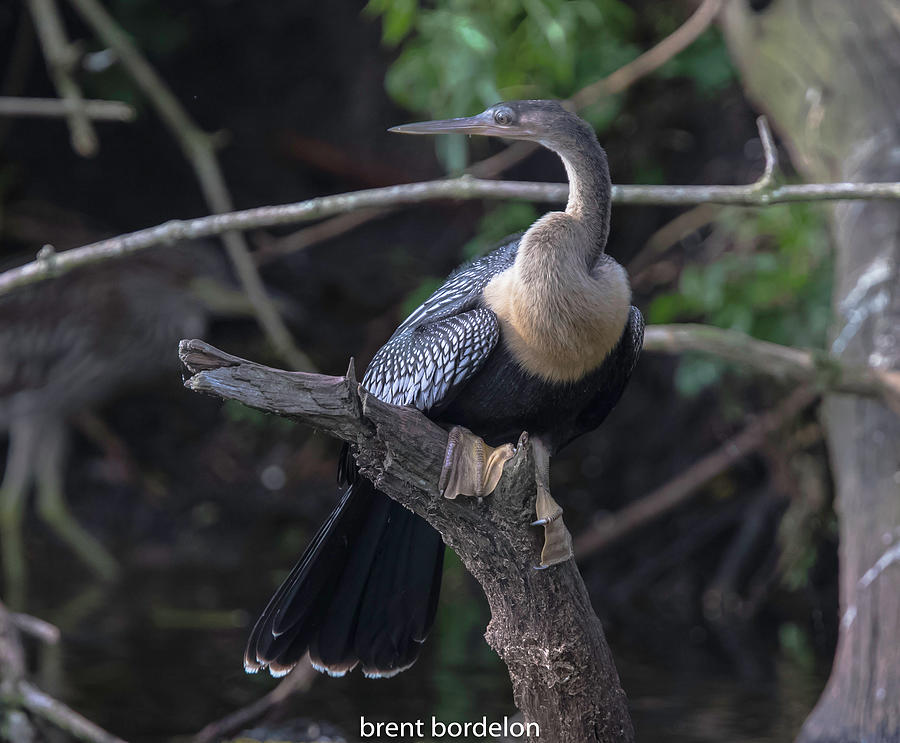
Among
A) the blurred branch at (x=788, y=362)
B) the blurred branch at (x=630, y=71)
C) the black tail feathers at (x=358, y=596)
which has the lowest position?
the black tail feathers at (x=358, y=596)

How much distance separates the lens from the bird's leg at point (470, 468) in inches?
86.4

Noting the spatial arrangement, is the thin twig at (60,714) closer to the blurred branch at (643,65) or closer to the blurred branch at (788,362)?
the blurred branch at (788,362)

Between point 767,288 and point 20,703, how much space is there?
321 centimetres

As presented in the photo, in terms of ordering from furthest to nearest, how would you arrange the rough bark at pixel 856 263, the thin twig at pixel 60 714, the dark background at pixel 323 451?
the dark background at pixel 323 451 → the rough bark at pixel 856 263 → the thin twig at pixel 60 714

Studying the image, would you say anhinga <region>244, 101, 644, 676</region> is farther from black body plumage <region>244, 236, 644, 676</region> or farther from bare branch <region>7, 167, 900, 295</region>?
bare branch <region>7, 167, 900, 295</region>

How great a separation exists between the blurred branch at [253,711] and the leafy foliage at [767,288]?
2.36 m

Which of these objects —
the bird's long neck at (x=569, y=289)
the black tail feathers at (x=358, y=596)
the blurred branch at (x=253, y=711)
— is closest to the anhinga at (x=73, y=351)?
the blurred branch at (x=253, y=711)

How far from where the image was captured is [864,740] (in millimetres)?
3041

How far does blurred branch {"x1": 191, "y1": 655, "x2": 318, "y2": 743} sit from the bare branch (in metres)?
1.16

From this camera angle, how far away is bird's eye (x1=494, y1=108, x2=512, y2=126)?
2650 millimetres

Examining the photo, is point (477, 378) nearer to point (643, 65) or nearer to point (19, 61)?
point (643, 65)

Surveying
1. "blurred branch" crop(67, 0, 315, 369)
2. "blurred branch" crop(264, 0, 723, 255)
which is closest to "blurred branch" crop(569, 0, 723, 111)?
"blurred branch" crop(264, 0, 723, 255)

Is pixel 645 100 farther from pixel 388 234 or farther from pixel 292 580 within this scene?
pixel 292 580

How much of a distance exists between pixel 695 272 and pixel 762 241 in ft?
1.96
